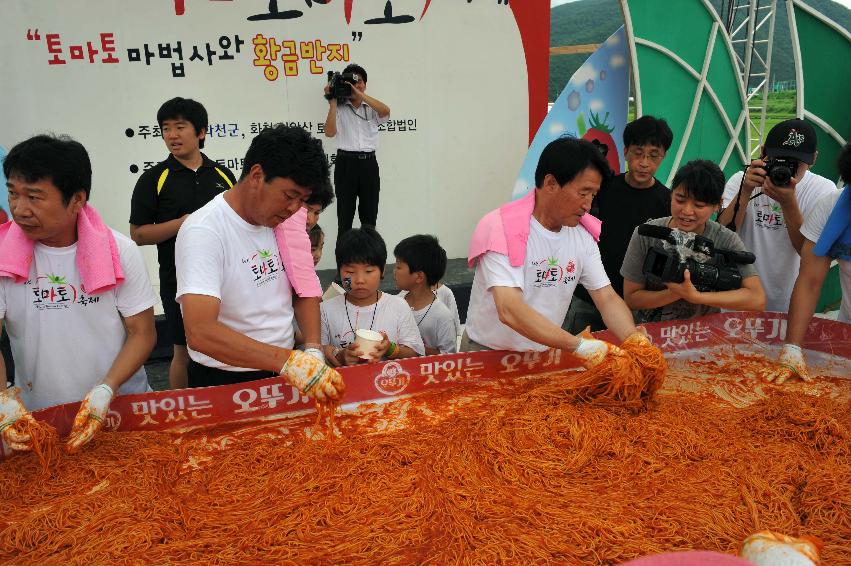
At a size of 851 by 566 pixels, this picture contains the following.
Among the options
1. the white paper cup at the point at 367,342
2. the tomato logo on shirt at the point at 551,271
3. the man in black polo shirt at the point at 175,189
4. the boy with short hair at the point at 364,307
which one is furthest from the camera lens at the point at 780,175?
the man in black polo shirt at the point at 175,189

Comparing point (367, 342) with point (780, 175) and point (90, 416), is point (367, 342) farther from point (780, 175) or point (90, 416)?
point (780, 175)

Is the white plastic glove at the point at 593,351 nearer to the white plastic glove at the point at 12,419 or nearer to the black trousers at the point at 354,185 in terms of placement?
the white plastic glove at the point at 12,419

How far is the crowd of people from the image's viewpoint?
1820mm

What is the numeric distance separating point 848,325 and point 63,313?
2.93 meters

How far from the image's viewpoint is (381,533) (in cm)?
154

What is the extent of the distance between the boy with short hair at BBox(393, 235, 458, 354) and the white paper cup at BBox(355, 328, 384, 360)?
2.37 feet

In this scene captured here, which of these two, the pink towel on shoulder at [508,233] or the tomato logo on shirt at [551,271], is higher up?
the pink towel on shoulder at [508,233]

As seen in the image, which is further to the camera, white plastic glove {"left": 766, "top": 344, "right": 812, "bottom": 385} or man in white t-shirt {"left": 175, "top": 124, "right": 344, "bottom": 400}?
white plastic glove {"left": 766, "top": 344, "right": 812, "bottom": 385}

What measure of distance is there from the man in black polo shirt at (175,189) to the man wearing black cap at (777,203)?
2561 millimetres

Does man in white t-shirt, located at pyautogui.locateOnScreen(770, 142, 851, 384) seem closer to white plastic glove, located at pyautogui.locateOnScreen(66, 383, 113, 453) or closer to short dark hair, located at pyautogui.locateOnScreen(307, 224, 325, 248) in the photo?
short dark hair, located at pyautogui.locateOnScreen(307, 224, 325, 248)

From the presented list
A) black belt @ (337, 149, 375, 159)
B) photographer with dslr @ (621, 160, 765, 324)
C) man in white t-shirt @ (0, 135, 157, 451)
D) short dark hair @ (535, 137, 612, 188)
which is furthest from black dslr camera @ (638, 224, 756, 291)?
black belt @ (337, 149, 375, 159)

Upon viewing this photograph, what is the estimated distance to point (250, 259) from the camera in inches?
76.6

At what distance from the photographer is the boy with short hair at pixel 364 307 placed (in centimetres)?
268

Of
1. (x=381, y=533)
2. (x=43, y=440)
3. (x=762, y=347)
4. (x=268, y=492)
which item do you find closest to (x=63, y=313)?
(x=43, y=440)
